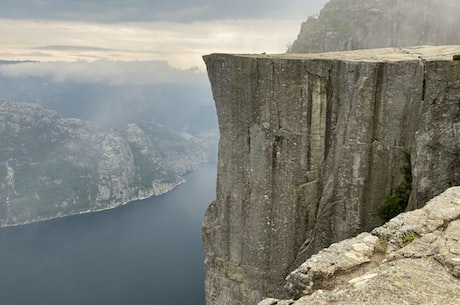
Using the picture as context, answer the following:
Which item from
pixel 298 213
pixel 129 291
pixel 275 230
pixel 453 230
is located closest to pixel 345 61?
pixel 298 213

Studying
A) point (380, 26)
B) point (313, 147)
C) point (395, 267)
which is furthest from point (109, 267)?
point (395, 267)

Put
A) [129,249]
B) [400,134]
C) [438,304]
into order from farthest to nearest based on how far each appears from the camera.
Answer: [129,249]
[400,134]
[438,304]

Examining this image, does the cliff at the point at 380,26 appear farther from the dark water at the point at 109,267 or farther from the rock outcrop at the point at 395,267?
the rock outcrop at the point at 395,267

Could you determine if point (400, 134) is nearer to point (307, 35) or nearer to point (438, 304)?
point (438, 304)

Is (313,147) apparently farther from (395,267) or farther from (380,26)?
(380,26)

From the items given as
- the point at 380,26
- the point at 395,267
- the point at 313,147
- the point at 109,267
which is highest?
the point at 380,26

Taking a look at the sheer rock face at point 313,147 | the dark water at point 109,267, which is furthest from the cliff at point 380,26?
the dark water at point 109,267

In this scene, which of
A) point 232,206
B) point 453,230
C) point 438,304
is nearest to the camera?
point 438,304
